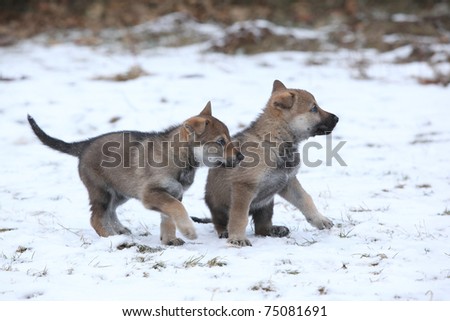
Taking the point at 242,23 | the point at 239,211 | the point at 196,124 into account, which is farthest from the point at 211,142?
the point at 242,23

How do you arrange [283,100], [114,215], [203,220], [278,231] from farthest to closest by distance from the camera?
[203,220] < [114,215] < [283,100] < [278,231]

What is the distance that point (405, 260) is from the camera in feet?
15.7

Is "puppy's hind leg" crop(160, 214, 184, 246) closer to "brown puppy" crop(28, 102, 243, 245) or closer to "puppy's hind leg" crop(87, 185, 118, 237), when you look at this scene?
"brown puppy" crop(28, 102, 243, 245)

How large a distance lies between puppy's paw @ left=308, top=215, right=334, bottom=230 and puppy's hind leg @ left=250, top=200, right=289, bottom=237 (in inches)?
10.1

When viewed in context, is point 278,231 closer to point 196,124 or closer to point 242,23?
point 196,124

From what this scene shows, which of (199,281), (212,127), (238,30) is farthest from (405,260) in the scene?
(238,30)

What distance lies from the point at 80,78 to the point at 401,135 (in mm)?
5660

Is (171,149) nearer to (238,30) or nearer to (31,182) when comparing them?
(31,182)

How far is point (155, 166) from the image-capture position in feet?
18.7

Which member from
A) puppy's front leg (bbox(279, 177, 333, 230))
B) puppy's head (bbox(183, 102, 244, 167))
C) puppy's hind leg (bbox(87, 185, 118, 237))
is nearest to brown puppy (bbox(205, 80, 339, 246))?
puppy's front leg (bbox(279, 177, 333, 230))

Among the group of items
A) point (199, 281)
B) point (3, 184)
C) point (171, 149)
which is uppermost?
point (171, 149)

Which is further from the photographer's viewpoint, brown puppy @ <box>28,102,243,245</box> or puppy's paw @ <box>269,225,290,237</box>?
puppy's paw @ <box>269,225,290,237</box>

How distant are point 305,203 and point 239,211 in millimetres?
705

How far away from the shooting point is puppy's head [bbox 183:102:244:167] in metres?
5.59
